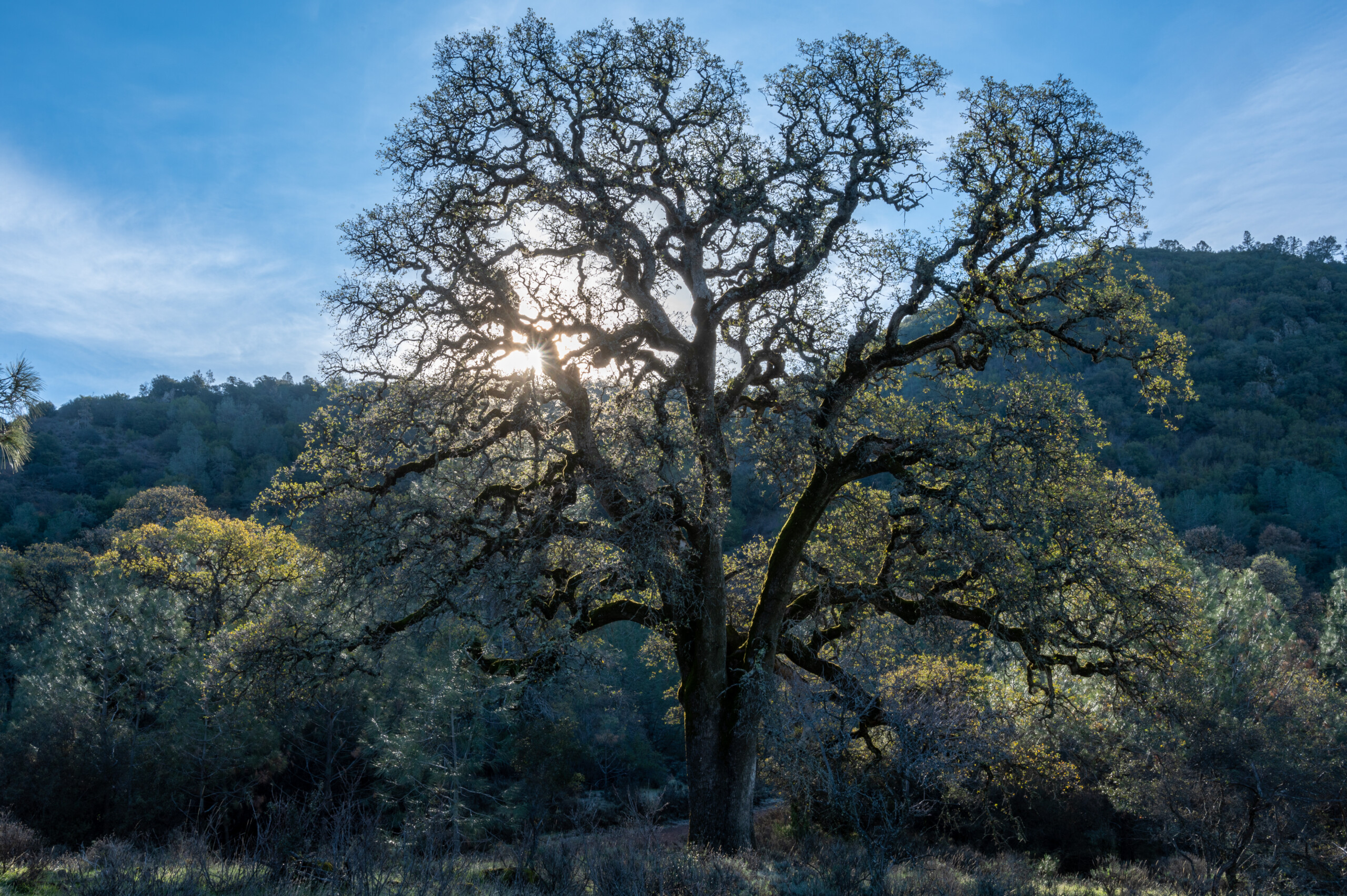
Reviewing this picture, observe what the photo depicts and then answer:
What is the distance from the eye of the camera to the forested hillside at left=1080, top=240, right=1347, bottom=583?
2307 inches

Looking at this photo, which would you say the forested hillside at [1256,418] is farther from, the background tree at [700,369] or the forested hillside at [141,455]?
the forested hillside at [141,455]

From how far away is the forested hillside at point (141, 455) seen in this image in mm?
61031

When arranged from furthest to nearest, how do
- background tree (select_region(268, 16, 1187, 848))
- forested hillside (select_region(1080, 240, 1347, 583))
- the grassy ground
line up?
forested hillside (select_region(1080, 240, 1347, 583)) < background tree (select_region(268, 16, 1187, 848)) < the grassy ground

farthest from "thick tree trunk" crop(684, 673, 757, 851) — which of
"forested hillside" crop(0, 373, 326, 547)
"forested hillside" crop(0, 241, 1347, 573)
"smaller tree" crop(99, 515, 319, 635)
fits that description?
"forested hillside" crop(0, 373, 326, 547)

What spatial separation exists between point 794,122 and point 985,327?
12.9 ft

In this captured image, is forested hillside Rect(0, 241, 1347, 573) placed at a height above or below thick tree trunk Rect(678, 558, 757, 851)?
above

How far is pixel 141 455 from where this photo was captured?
254 ft

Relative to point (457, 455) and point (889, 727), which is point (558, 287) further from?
point (889, 727)

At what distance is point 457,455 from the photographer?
10.9m

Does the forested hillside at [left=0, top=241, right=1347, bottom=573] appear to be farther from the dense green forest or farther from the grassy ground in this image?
the grassy ground

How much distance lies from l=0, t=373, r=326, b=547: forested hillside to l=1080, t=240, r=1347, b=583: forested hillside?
66956 mm

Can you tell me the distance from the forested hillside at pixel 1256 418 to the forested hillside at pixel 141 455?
220 feet

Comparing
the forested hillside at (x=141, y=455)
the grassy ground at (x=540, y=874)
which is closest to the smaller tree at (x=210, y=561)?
the forested hillside at (x=141, y=455)

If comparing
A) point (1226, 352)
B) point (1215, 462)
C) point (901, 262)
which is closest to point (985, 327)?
point (901, 262)
